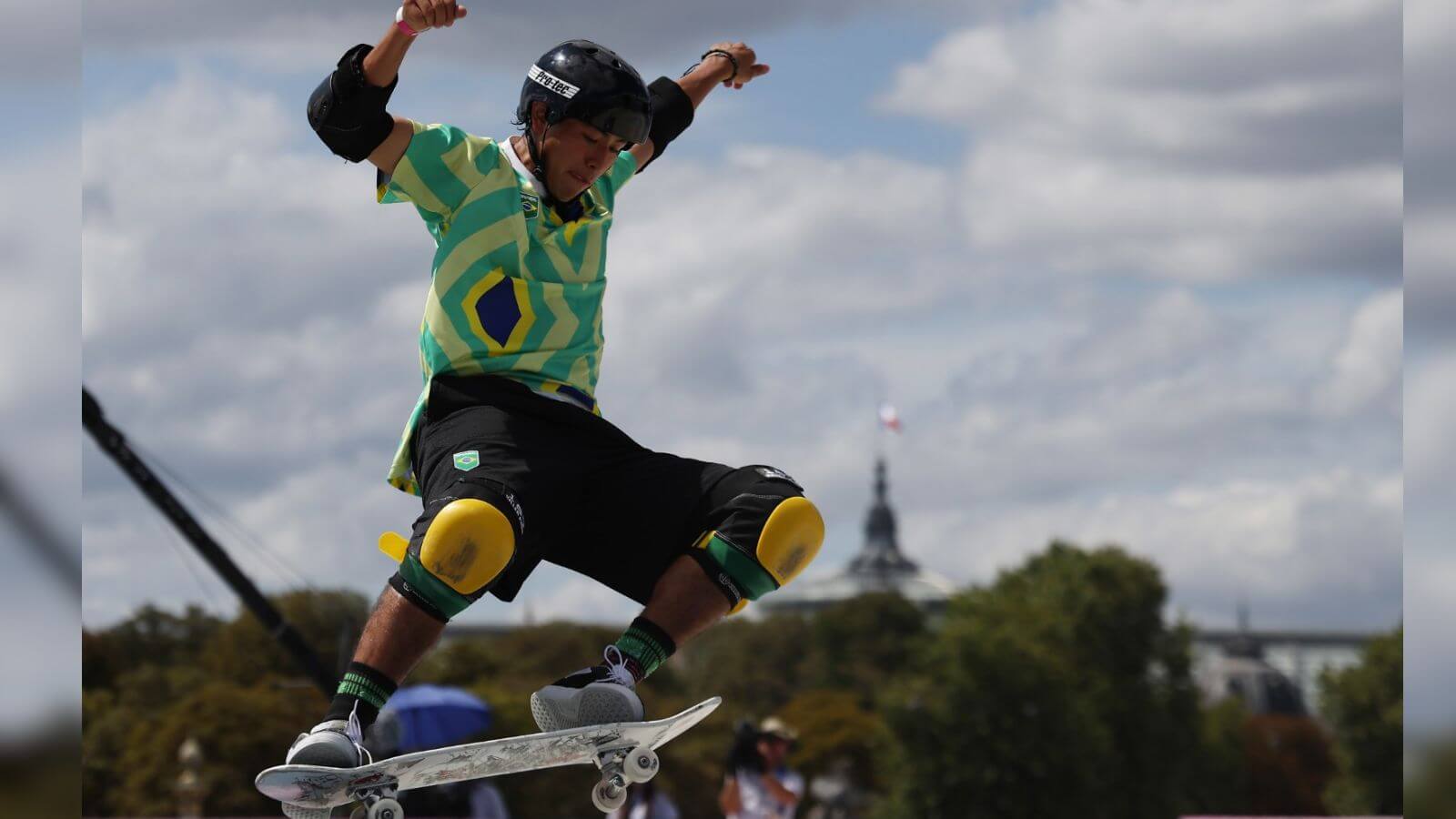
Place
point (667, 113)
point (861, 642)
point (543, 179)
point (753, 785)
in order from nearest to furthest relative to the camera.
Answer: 1. point (543, 179)
2. point (667, 113)
3. point (753, 785)
4. point (861, 642)


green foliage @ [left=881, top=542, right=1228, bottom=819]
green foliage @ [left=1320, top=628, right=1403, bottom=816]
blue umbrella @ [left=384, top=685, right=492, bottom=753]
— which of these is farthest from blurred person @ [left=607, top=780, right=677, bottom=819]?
green foliage @ [left=1320, top=628, right=1403, bottom=816]

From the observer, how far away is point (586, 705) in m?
5.91

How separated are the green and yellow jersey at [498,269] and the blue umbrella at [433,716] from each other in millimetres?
14854

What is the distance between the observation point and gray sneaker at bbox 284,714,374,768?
Result: 18.4ft

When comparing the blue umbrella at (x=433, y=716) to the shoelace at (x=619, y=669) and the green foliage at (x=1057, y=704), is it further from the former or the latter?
the green foliage at (x=1057, y=704)

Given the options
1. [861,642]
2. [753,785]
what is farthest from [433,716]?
[861,642]

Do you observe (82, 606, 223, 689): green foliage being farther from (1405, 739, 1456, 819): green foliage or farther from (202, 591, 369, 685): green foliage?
(1405, 739, 1456, 819): green foliage

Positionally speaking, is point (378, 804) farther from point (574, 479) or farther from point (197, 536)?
point (197, 536)

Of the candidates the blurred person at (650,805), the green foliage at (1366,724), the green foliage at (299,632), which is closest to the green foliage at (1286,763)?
the green foliage at (1366,724)

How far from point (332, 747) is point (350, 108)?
184 cm

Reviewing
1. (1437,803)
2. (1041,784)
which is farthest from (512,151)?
(1041,784)

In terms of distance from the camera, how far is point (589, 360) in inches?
252

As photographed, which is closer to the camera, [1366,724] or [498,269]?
[498,269]

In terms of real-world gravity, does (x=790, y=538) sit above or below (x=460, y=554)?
above
